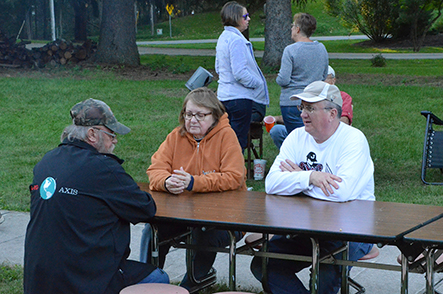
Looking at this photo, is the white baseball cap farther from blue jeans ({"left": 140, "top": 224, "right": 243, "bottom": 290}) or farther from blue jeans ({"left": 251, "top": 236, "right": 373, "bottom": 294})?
blue jeans ({"left": 140, "top": 224, "right": 243, "bottom": 290})

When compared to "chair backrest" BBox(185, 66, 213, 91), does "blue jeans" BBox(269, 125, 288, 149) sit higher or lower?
lower

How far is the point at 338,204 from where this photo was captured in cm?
345

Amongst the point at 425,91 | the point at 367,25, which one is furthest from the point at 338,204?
the point at 367,25

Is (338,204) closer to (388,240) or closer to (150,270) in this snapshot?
(388,240)

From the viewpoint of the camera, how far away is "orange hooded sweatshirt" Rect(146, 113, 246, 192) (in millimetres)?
3863

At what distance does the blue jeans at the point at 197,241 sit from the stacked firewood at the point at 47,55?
51.2 feet

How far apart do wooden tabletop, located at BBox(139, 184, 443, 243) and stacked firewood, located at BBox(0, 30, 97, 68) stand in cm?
1596

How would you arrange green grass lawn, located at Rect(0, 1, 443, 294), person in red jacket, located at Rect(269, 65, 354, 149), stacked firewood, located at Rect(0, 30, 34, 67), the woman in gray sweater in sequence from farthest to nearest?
stacked firewood, located at Rect(0, 30, 34, 67) < green grass lawn, located at Rect(0, 1, 443, 294) < the woman in gray sweater < person in red jacket, located at Rect(269, 65, 354, 149)

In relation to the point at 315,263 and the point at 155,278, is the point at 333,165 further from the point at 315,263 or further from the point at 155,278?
the point at 155,278

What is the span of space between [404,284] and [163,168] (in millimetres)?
1779

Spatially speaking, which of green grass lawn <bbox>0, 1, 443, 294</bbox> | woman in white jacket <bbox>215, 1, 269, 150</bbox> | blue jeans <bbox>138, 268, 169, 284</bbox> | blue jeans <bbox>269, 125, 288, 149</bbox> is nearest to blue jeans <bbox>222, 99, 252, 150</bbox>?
woman in white jacket <bbox>215, 1, 269, 150</bbox>

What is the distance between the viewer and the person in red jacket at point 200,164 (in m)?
3.85

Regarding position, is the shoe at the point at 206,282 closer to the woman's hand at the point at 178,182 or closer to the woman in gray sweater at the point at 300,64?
the woman's hand at the point at 178,182

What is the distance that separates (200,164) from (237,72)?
252 cm
